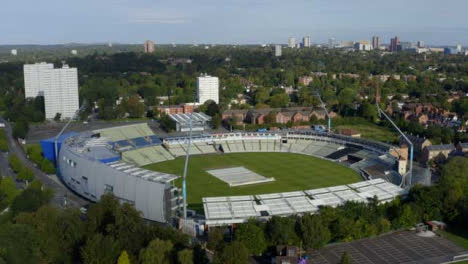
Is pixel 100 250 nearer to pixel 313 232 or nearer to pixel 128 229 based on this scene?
pixel 128 229

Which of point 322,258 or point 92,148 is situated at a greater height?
point 92,148

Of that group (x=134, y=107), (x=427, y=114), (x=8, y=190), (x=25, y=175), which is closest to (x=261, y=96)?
(x=134, y=107)

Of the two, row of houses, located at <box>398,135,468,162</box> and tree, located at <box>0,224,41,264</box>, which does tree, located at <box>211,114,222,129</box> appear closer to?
row of houses, located at <box>398,135,468,162</box>

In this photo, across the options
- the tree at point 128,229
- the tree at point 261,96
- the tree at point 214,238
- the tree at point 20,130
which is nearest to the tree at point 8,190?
the tree at point 128,229

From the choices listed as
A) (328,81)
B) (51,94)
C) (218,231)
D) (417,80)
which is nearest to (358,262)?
(218,231)

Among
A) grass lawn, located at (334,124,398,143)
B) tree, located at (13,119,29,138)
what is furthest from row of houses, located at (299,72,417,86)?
tree, located at (13,119,29,138)

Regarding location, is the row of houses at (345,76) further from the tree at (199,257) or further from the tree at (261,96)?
the tree at (199,257)

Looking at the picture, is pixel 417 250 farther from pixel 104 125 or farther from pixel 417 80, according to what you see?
pixel 417 80
